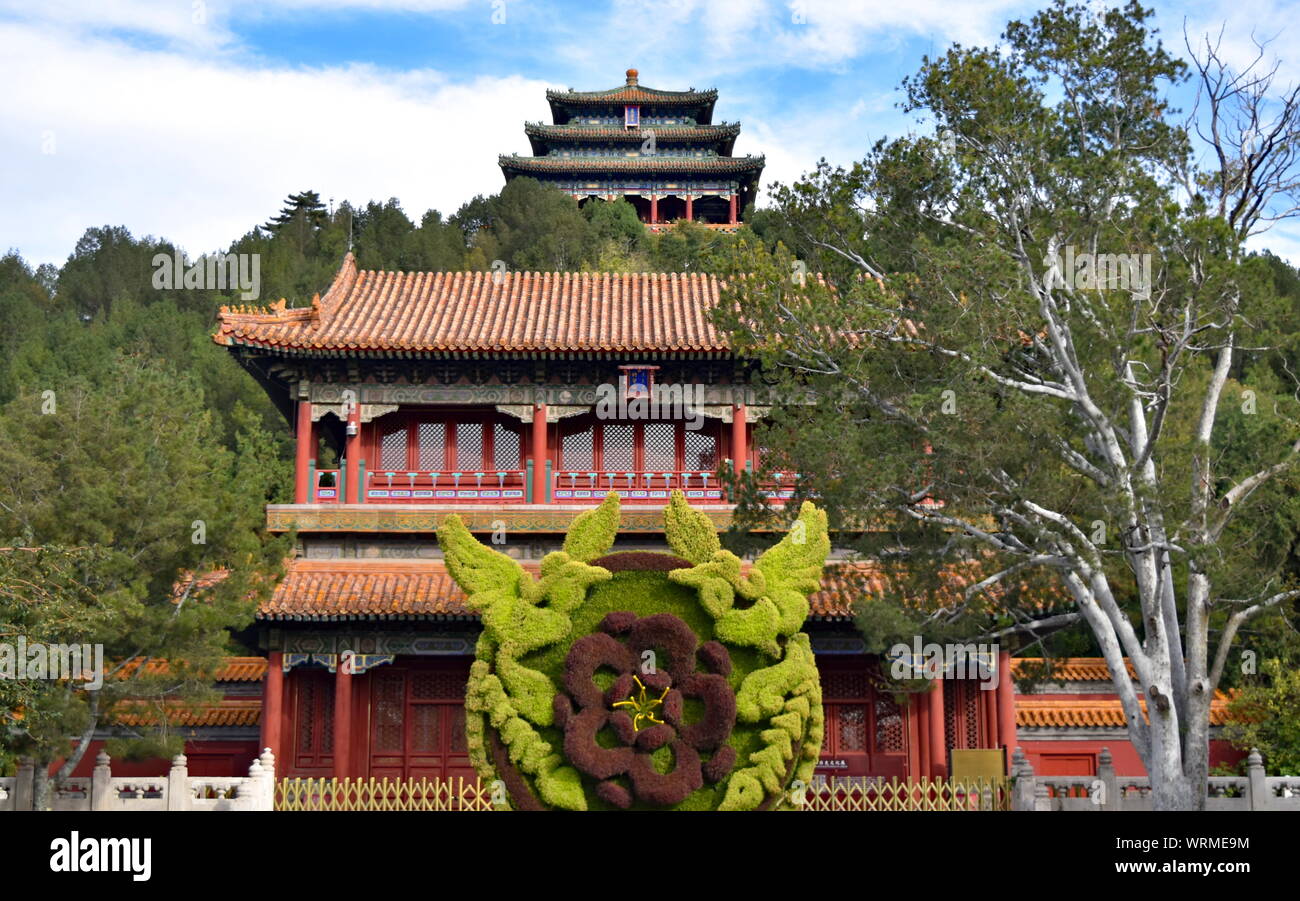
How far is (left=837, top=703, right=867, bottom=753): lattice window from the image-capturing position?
Result: 20328mm

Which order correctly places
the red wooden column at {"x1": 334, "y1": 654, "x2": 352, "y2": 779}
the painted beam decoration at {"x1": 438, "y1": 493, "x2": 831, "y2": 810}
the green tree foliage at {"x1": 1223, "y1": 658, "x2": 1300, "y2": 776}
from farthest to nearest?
the green tree foliage at {"x1": 1223, "y1": 658, "x2": 1300, "y2": 776}
the red wooden column at {"x1": 334, "y1": 654, "x2": 352, "y2": 779}
the painted beam decoration at {"x1": 438, "y1": 493, "x2": 831, "y2": 810}

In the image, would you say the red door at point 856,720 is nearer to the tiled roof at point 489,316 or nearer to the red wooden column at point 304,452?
the tiled roof at point 489,316

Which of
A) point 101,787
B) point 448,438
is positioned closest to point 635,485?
point 448,438

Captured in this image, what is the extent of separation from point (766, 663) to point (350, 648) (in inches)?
314

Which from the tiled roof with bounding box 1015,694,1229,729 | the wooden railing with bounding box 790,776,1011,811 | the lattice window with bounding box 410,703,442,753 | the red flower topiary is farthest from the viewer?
the tiled roof with bounding box 1015,694,1229,729

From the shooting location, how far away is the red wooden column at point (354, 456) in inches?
821

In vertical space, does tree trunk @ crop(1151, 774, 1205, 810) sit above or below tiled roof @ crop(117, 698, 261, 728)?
below

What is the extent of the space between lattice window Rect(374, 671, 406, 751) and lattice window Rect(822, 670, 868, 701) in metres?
6.41

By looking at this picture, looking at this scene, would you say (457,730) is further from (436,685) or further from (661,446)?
(661,446)

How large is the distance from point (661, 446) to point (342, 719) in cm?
654

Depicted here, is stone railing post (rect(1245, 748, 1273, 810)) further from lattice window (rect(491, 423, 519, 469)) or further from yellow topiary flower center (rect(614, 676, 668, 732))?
lattice window (rect(491, 423, 519, 469))

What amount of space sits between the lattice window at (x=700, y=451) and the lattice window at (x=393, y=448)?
4.55 metres

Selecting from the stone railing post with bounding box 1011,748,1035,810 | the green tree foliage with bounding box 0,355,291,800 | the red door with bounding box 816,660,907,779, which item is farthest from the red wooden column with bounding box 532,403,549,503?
the stone railing post with bounding box 1011,748,1035,810
